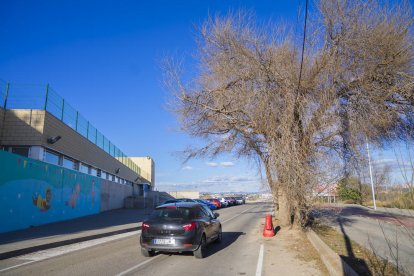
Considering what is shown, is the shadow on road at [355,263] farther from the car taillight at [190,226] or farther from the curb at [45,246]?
the curb at [45,246]

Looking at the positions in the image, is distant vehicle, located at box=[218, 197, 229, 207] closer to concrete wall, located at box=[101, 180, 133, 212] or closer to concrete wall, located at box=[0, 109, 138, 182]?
concrete wall, located at box=[101, 180, 133, 212]

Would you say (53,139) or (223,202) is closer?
(53,139)

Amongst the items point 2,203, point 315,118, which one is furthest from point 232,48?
point 2,203

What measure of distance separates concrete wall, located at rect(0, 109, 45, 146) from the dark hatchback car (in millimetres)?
12399

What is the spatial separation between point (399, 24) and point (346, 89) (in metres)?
2.96

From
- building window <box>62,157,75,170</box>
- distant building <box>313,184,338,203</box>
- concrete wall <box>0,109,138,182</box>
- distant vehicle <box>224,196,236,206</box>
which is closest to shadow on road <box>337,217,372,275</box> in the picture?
distant building <box>313,184,338,203</box>

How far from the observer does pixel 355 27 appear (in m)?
13.1

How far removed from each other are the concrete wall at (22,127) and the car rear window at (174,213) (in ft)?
40.1

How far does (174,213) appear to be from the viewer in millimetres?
9906

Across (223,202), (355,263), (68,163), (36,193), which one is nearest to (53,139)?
(36,193)

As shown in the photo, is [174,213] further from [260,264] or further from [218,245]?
[218,245]

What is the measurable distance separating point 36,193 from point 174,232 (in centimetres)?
1138

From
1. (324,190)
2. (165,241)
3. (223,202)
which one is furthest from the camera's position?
(223,202)

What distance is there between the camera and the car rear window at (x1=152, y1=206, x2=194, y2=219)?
981cm
